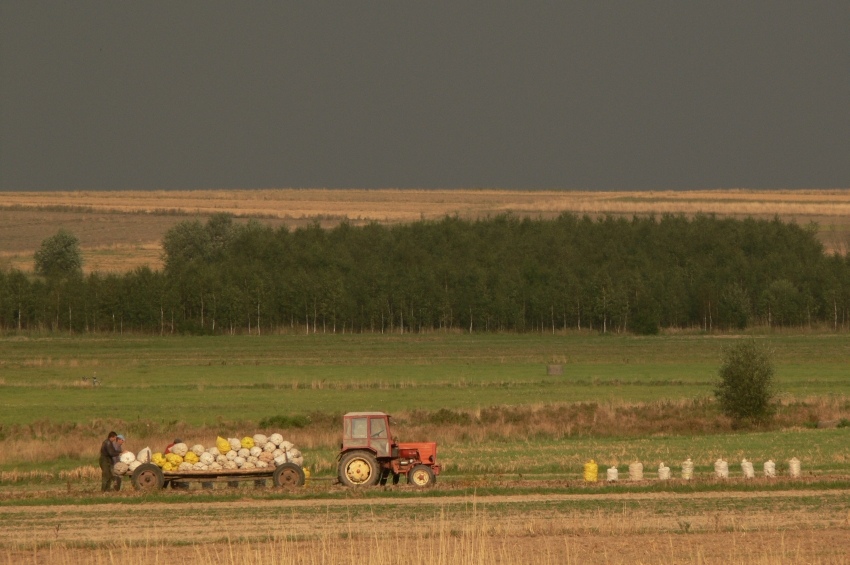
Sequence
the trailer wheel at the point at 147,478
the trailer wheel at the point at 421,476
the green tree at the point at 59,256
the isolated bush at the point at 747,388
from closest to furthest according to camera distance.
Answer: the trailer wheel at the point at 147,478 → the trailer wheel at the point at 421,476 → the isolated bush at the point at 747,388 → the green tree at the point at 59,256

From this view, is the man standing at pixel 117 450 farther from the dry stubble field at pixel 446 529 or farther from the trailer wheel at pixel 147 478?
the dry stubble field at pixel 446 529

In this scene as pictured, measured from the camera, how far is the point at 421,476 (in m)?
30.8

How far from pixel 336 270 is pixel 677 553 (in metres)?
120

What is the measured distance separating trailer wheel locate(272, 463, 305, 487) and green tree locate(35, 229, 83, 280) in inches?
4618

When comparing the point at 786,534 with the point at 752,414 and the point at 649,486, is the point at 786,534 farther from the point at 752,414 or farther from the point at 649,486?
the point at 752,414

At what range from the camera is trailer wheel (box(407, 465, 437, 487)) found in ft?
101

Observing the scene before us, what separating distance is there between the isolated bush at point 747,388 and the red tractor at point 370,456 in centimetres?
2076

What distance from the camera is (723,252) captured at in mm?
148125

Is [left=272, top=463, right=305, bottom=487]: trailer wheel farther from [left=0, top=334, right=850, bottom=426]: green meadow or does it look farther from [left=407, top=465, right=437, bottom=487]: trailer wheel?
[left=0, top=334, right=850, bottom=426]: green meadow

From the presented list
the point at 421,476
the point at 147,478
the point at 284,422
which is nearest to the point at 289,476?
the point at 421,476

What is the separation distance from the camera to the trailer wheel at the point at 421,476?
30.7m

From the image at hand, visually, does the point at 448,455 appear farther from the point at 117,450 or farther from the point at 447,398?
the point at 447,398

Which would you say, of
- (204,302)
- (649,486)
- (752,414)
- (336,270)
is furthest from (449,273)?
(649,486)

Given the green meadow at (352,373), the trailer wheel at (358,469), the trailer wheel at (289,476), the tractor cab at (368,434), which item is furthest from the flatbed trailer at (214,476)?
the green meadow at (352,373)
